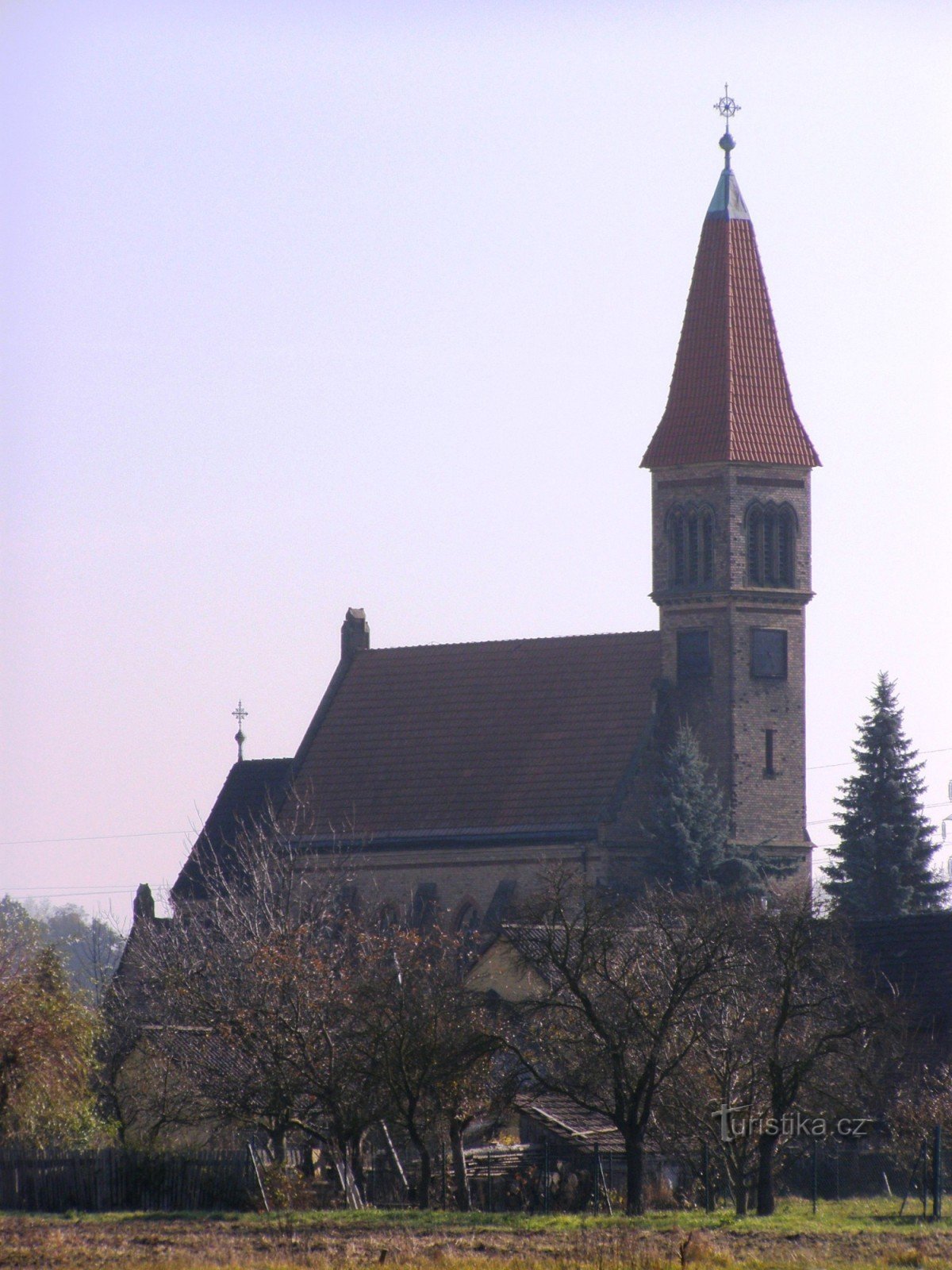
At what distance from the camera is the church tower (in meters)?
71.6

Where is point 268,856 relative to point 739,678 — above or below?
below

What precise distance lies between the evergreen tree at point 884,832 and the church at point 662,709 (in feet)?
7.41

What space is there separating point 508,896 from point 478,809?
11.8 ft

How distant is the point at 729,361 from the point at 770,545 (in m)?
5.48

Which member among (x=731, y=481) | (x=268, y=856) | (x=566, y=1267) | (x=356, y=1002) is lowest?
(x=566, y=1267)

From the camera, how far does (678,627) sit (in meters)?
72.9

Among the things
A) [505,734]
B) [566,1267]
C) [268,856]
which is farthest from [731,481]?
[566,1267]

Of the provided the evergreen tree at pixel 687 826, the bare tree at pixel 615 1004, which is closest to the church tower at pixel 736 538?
the evergreen tree at pixel 687 826

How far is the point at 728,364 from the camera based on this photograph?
7488 cm

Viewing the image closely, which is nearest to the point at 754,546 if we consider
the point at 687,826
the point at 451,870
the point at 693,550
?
the point at 693,550

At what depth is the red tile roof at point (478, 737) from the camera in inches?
Answer: 2879

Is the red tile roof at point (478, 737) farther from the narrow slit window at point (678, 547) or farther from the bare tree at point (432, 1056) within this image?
the bare tree at point (432, 1056)

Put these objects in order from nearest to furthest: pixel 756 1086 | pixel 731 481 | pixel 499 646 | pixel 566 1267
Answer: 1. pixel 566 1267
2. pixel 756 1086
3. pixel 731 481
4. pixel 499 646

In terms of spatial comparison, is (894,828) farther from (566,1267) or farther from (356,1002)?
(566,1267)
